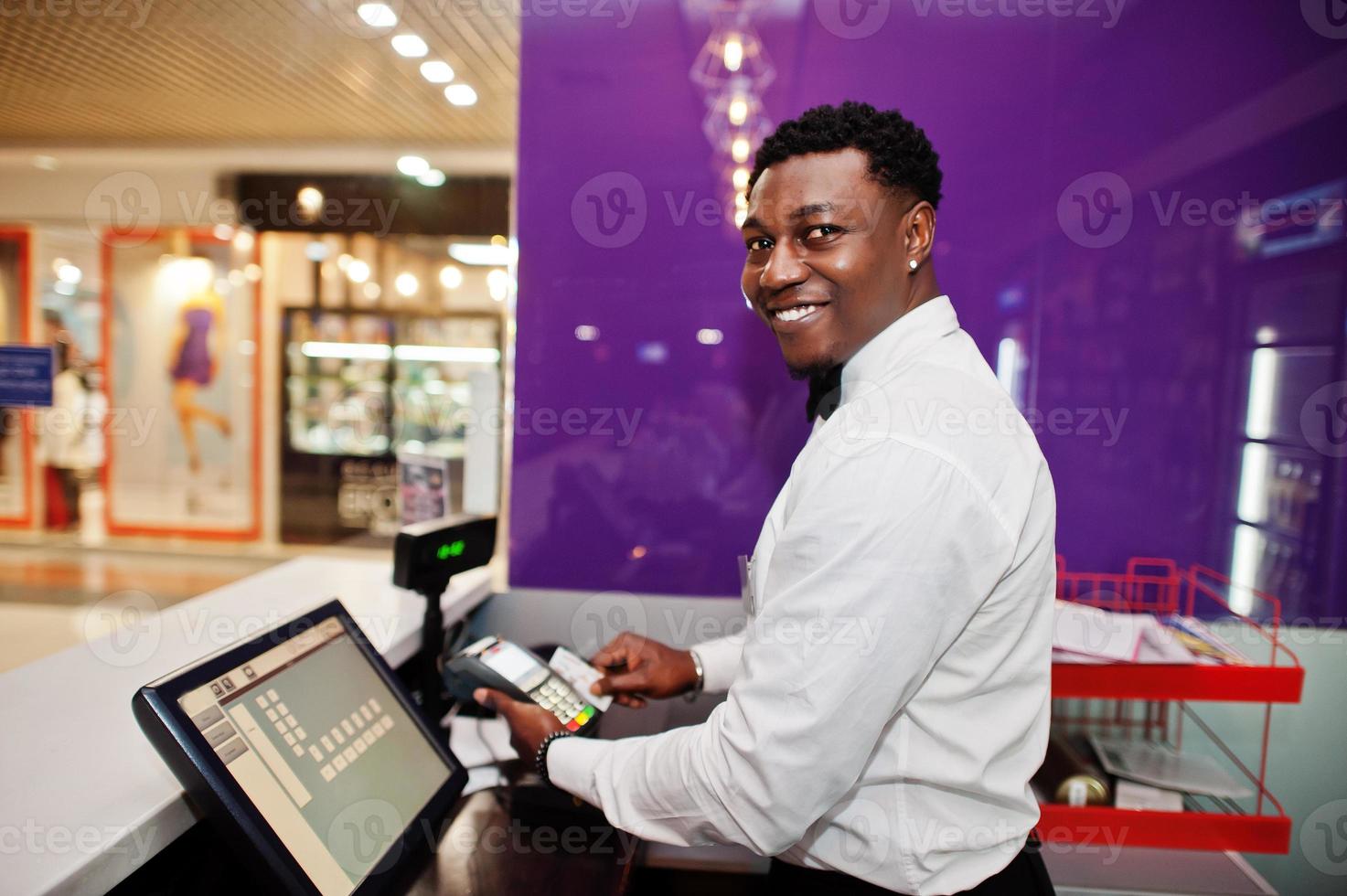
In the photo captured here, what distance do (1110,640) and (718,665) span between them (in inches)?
27.7

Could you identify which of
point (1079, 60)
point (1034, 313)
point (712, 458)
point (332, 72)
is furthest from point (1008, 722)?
point (332, 72)

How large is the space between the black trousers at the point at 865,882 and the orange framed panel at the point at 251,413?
676 centimetres

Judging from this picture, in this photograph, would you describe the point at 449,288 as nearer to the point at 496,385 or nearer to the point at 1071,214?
the point at 496,385

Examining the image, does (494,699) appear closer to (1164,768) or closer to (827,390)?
(827,390)

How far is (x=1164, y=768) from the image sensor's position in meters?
1.51

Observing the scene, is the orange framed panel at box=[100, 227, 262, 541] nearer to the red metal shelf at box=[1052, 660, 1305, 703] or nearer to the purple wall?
the purple wall

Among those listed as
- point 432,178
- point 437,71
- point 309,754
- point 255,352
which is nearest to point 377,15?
point 437,71

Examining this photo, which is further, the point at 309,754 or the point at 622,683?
the point at 622,683

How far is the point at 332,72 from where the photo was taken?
165 inches

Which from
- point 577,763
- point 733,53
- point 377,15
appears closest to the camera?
point 577,763

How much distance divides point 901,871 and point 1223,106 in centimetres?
169

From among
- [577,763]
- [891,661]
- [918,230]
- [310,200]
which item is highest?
[310,200]

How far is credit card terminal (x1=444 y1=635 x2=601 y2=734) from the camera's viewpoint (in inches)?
46.0

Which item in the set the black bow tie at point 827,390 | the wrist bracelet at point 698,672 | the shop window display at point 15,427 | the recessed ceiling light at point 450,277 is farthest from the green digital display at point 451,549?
the shop window display at point 15,427
